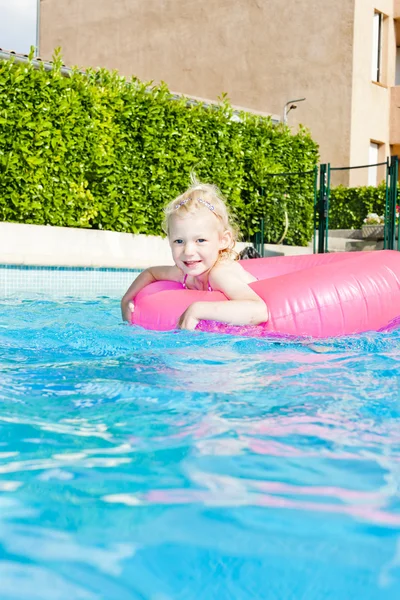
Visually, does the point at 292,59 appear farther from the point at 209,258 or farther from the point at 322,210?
the point at 209,258

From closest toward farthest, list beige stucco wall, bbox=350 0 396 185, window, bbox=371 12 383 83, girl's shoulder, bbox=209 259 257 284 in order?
girl's shoulder, bbox=209 259 257 284 → beige stucco wall, bbox=350 0 396 185 → window, bbox=371 12 383 83

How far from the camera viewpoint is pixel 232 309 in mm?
4090

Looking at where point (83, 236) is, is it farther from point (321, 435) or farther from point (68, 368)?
point (321, 435)

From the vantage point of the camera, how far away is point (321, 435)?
219 centimetres

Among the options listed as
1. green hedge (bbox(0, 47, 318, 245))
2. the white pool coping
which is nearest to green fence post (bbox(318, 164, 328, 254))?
green hedge (bbox(0, 47, 318, 245))

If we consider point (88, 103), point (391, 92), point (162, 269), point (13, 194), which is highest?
point (391, 92)

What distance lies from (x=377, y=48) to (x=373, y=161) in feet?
9.04

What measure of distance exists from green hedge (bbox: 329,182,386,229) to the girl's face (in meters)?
11.4

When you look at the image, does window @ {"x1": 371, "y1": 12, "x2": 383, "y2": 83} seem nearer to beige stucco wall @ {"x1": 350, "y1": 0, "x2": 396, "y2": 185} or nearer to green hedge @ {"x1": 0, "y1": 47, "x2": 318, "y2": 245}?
beige stucco wall @ {"x1": 350, "y1": 0, "x2": 396, "y2": 185}

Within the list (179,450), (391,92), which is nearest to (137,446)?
(179,450)

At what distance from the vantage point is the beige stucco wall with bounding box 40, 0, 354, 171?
1703cm

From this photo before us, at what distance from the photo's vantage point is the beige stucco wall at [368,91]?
55.0ft

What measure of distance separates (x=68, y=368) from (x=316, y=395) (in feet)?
3.88

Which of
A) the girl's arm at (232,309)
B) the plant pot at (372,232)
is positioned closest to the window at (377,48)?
the plant pot at (372,232)
